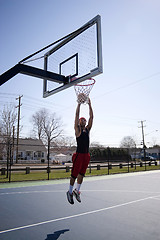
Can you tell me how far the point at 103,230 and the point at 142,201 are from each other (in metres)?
3.22

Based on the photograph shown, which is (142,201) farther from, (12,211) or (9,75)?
(9,75)

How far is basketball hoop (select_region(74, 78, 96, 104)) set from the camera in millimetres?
5260

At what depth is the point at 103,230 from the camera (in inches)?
166

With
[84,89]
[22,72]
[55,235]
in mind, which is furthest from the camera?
[84,89]

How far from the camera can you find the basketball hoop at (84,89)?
5260 mm

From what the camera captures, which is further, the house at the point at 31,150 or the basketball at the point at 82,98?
the house at the point at 31,150

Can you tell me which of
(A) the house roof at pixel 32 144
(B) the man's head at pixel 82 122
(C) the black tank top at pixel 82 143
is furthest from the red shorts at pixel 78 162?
(A) the house roof at pixel 32 144

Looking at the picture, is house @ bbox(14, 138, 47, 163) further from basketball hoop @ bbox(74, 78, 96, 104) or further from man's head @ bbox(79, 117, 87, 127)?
man's head @ bbox(79, 117, 87, 127)

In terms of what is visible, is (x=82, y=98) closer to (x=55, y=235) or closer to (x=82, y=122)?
(x=82, y=122)

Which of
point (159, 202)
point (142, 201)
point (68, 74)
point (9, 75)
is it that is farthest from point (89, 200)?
point (9, 75)

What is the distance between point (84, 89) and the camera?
5.70 m

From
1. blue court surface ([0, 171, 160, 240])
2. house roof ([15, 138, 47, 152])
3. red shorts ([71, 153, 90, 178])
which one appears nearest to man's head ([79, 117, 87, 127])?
red shorts ([71, 153, 90, 178])

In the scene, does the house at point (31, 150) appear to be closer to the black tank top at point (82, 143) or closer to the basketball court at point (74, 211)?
the basketball court at point (74, 211)

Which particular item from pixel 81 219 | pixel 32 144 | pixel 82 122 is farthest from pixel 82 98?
pixel 32 144
